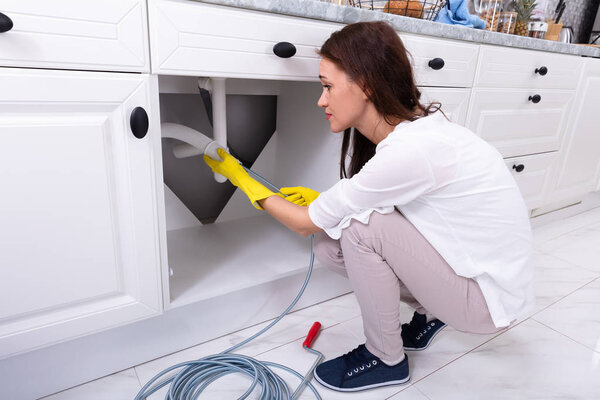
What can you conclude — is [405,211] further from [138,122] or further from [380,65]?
[138,122]

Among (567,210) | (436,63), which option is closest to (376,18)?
(436,63)

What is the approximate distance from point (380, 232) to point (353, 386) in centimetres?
38

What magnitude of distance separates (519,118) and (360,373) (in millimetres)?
1168

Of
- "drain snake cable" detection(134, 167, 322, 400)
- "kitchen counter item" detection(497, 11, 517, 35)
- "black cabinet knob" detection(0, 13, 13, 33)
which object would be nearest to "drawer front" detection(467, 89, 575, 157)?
"kitchen counter item" detection(497, 11, 517, 35)

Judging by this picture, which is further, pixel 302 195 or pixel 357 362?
pixel 302 195

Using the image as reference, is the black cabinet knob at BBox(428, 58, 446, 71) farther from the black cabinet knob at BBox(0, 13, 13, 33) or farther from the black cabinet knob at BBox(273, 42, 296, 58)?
the black cabinet knob at BBox(0, 13, 13, 33)

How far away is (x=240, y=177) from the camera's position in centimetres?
97

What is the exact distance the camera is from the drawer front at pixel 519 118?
53.9 inches

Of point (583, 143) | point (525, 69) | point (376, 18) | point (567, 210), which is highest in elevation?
point (376, 18)

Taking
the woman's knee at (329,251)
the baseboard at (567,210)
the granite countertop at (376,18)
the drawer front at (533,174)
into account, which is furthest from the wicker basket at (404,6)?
the baseboard at (567,210)

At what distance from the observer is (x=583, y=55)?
172cm

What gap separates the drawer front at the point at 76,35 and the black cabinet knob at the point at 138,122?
0.25 ft

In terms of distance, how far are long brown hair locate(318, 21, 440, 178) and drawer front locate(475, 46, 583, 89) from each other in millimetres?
630

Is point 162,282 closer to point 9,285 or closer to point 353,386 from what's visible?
point 9,285
